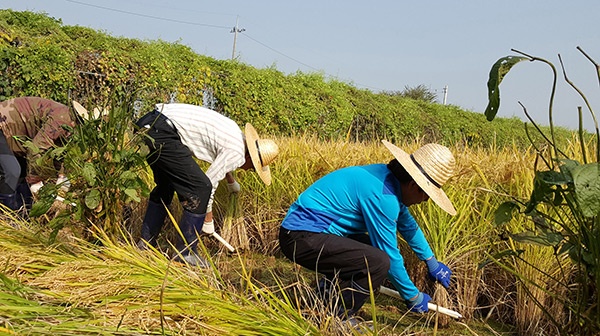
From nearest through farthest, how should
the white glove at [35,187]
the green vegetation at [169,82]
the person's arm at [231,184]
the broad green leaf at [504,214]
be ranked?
the broad green leaf at [504,214], the white glove at [35,187], the person's arm at [231,184], the green vegetation at [169,82]

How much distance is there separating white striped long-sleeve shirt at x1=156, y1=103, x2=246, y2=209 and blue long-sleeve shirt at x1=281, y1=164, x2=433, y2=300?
757 mm

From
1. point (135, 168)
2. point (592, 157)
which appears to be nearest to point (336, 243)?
point (135, 168)

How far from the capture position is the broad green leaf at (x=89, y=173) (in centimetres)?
267

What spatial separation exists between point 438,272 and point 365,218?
0.59 meters

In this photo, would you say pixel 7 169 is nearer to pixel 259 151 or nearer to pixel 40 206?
pixel 40 206

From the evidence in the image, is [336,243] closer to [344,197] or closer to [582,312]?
[344,197]

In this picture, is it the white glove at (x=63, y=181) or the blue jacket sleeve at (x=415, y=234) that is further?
the blue jacket sleeve at (x=415, y=234)

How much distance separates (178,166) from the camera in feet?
11.6

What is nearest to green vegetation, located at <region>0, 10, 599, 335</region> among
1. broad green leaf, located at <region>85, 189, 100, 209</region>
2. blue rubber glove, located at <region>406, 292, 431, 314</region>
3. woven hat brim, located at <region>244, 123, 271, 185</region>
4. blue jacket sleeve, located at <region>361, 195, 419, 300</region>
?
broad green leaf, located at <region>85, 189, 100, 209</region>

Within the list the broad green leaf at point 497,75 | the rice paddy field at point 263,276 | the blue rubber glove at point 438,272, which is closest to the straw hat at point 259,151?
the rice paddy field at point 263,276

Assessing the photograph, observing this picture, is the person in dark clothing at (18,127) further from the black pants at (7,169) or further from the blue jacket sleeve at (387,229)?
the blue jacket sleeve at (387,229)

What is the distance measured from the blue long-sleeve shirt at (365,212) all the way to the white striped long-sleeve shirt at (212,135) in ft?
2.48

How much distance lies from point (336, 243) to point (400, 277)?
36 cm

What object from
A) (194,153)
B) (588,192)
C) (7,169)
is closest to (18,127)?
(7,169)
